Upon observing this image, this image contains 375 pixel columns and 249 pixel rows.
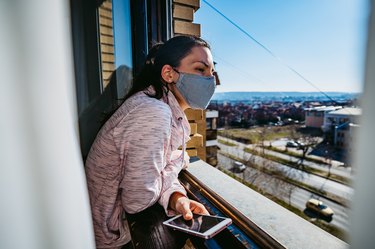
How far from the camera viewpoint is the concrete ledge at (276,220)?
2.21ft

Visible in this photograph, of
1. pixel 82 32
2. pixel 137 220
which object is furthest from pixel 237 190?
pixel 82 32

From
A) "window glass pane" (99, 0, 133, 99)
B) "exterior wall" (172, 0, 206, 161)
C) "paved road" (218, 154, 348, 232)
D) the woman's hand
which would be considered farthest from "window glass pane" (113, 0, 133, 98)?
"paved road" (218, 154, 348, 232)

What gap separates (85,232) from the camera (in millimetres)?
283

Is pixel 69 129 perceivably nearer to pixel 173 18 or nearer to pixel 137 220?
pixel 137 220

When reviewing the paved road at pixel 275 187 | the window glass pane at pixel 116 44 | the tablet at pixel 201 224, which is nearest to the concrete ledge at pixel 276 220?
the tablet at pixel 201 224

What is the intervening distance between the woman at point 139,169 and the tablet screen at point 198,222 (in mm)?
24

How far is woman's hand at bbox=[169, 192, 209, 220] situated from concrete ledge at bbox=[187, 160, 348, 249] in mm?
197

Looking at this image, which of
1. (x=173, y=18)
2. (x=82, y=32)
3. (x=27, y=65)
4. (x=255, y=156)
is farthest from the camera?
(x=255, y=156)

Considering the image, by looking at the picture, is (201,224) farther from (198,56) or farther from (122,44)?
(122,44)

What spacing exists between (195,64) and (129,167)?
0.64 m

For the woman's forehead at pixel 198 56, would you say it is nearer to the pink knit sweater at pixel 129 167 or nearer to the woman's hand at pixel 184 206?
the pink knit sweater at pixel 129 167

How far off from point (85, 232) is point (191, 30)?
6.10ft

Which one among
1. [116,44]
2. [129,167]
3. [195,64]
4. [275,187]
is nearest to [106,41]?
[116,44]

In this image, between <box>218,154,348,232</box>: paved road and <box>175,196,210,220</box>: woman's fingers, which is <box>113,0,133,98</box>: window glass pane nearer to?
<box>175,196,210,220</box>: woman's fingers
